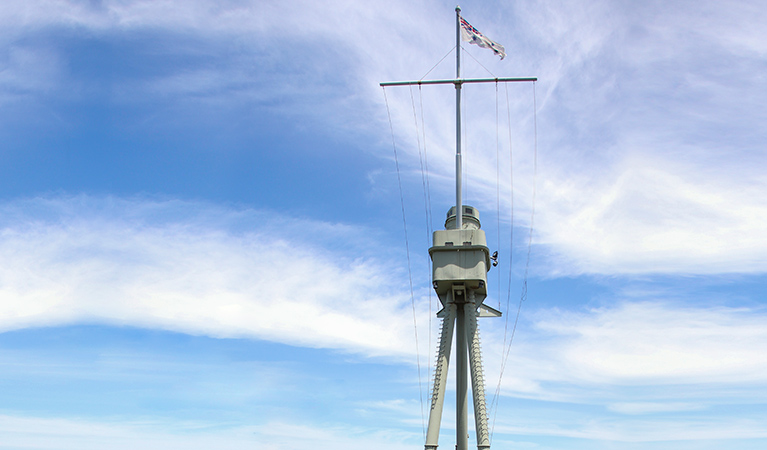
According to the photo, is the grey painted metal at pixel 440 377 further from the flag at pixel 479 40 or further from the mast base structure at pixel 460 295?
the flag at pixel 479 40

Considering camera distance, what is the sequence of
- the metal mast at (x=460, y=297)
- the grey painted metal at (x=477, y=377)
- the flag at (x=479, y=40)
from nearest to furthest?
the grey painted metal at (x=477, y=377) < the metal mast at (x=460, y=297) < the flag at (x=479, y=40)

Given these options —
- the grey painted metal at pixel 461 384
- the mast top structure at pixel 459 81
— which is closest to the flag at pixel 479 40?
the mast top structure at pixel 459 81

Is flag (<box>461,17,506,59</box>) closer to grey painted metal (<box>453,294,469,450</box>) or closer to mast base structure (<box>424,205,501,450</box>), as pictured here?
mast base structure (<box>424,205,501,450</box>)

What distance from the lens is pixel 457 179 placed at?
33406 millimetres

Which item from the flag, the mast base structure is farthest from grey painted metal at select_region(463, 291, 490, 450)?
the flag

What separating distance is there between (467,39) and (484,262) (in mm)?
14401

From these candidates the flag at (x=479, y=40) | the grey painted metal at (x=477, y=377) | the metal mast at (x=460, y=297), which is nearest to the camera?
the grey painted metal at (x=477, y=377)

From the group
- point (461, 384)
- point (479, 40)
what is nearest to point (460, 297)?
point (461, 384)

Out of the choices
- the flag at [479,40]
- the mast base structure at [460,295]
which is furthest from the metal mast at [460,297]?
the flag at [479,40]

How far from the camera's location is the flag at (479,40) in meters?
33.9

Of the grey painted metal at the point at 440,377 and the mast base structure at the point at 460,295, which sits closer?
Result: the grey painted metal at the point at 440,377

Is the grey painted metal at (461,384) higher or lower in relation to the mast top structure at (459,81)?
lower

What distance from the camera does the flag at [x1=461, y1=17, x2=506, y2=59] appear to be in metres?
33.9

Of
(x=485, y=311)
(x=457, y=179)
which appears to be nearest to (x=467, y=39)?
(x=457, y=179)
